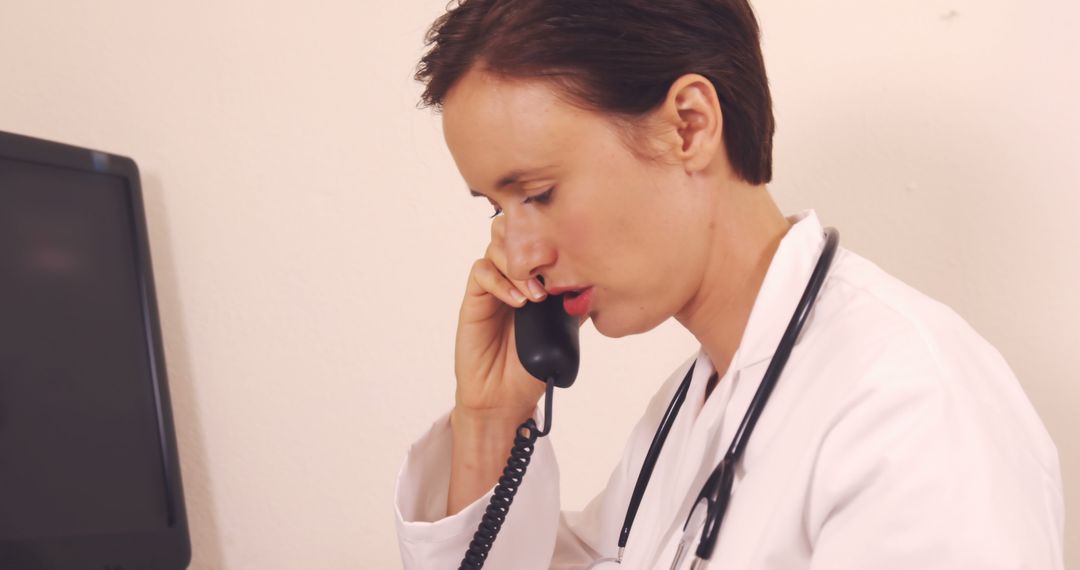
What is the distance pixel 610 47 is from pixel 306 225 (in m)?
0.81

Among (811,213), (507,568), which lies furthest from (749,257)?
(507,568)

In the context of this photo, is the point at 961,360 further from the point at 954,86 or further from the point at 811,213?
the point at 954,86

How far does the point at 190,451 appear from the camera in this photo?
159 cm

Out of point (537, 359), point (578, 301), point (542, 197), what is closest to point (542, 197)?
point (542, 197)

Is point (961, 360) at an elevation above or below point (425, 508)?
above

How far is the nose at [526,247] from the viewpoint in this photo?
3.04 ft

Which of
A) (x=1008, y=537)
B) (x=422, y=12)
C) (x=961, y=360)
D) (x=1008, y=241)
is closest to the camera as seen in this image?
(x=1008, y=537)

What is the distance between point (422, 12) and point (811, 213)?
730 millimetres

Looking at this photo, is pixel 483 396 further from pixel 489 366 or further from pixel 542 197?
pixel 542 197

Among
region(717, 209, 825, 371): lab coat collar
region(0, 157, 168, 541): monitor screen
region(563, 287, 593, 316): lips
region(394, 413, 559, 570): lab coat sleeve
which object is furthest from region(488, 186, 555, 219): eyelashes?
region(0, 157, 168, 541): monitor screen

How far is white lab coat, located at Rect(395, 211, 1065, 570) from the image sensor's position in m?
0.68

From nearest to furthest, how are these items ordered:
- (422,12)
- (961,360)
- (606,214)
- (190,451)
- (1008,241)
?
(961,360) < (606,214) < (1008,241) < (422,12) < (190,451)

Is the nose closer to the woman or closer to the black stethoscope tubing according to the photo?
the woman

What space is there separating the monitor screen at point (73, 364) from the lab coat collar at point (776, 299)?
2.83ft
